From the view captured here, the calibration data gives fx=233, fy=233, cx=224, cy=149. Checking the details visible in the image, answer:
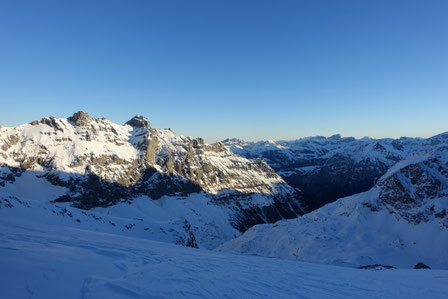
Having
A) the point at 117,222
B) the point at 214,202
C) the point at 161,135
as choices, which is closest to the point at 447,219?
the point at 117,222

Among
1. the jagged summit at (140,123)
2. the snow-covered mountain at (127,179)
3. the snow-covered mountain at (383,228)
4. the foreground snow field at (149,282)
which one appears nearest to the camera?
the foreground snow field at (149,282)

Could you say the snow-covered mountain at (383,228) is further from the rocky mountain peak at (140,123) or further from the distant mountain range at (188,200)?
the rocky mountain peak at (140,123)

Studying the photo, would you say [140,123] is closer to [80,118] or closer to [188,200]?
[80,118]

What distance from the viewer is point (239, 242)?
239 feet

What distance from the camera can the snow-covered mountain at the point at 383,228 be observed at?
48.6m

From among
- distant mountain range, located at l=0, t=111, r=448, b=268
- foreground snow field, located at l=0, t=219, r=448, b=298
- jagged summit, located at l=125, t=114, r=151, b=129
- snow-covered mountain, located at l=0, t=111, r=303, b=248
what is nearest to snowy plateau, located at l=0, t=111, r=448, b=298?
foreground snow field, located at l=0, t=219, r=448, b=298

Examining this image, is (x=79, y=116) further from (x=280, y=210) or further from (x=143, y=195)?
(x=280, y=210)

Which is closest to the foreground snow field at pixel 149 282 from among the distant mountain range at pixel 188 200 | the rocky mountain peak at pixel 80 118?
the distant mountain range at pixel 188 200

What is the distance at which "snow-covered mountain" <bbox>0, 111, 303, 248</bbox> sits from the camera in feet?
384

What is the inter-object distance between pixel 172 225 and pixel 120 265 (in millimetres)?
69303

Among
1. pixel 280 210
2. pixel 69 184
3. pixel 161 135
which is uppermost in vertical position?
pixel 161 135

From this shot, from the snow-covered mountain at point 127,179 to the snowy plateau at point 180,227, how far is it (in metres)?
0.75

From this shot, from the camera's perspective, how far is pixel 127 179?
14375cm

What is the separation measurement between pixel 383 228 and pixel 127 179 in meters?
131
